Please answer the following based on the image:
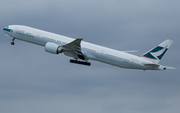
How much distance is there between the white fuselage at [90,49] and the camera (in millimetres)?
66312

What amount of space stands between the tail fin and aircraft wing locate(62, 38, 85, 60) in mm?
14932

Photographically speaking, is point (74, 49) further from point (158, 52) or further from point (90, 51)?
point (158, 52)

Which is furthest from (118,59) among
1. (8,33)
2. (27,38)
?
(8,33)

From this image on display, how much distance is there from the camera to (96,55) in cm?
6794

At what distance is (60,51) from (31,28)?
10560 millimetres

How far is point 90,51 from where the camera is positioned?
68.3m

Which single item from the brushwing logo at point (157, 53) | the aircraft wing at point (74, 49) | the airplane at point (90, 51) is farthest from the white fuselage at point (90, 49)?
the brushwing logo at point (157, 53)

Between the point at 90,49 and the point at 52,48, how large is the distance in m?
8.45

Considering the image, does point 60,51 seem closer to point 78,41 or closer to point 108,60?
point 78,41

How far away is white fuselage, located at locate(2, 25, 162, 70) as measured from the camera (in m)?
66.3

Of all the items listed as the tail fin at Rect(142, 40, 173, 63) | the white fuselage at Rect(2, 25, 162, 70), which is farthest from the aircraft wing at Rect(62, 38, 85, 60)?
the tail fin at Rect(142, 40, 173, 63)

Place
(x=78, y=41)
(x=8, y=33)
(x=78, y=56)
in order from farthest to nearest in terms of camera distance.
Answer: (x=8, y=33)
(x=78, y=56)
(x=78, y=41)

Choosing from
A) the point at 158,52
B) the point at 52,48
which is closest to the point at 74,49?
the point at 52,48

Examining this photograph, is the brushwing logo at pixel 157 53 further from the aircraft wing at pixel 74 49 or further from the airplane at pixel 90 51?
the aircraft wing at pixel 74 49
